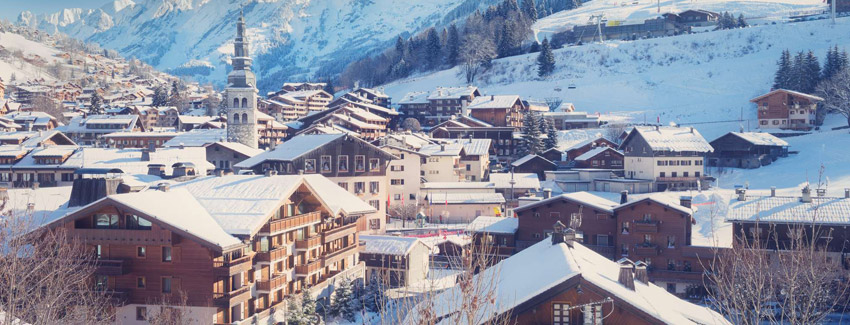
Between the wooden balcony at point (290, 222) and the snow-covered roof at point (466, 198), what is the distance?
961 inches

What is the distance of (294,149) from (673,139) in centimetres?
3122

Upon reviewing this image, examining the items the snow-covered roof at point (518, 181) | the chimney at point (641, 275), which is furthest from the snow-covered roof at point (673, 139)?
the chimney at point (641, 275)

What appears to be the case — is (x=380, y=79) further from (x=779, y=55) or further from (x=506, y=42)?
(x=779, y=55)

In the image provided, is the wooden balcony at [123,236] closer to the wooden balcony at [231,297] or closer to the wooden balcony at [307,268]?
the wooden balcony at [231,297]

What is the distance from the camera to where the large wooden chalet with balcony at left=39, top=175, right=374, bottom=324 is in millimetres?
23984

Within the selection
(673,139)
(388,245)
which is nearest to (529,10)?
(673,139)

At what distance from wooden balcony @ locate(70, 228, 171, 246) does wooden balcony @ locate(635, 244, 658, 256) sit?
23.9 metres

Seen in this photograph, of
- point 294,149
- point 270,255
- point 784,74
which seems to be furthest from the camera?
point 784,74

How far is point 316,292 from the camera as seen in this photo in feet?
104

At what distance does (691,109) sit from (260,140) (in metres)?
52.0

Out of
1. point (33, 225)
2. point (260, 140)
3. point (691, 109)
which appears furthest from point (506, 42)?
point (33, 225)

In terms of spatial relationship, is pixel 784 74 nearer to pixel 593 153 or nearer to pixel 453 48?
pixel 593 153

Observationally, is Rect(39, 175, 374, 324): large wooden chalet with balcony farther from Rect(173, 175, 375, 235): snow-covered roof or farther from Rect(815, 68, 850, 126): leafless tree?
Rect(815, 68, 850, 126): leafless tree

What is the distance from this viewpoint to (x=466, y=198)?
56.2 metres
